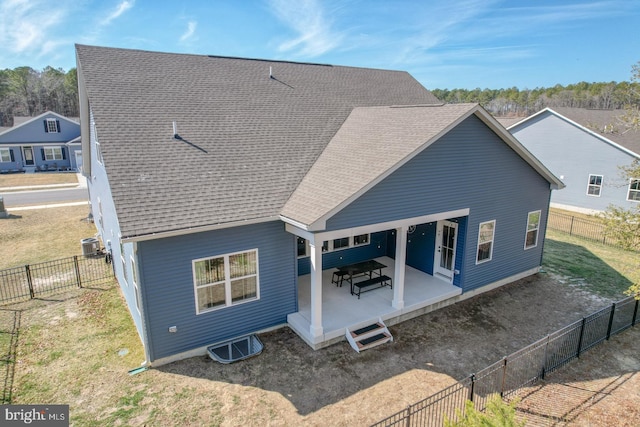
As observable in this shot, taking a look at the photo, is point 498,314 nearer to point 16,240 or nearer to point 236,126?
point 236,126

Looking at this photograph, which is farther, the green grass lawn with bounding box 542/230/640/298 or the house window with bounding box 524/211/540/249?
the house window with bounding box 524/211/540/249

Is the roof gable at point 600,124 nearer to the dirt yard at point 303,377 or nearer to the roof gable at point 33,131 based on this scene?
the dirt yard at point 303,377

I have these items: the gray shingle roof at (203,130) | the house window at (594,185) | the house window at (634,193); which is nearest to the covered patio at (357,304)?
the gray shingle roof at (203,130)

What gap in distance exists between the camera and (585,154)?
25.8m

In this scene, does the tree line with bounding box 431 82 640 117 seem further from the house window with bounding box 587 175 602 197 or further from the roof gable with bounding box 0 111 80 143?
the roof gable with bounding box 0 111 80 143

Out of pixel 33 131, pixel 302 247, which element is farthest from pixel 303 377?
pixel 33 131

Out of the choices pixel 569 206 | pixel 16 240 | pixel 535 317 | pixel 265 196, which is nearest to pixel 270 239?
pixel 265 196

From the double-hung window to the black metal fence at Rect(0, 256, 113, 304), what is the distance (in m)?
32.3

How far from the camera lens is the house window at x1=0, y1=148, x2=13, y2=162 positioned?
3889 cm

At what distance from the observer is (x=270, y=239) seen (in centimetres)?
1023

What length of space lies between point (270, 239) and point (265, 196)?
3.89ft

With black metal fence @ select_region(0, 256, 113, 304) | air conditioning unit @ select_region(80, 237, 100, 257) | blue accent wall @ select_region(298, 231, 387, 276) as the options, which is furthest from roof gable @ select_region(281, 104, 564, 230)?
air conditioning unit @ select_region(80, 237, 100, 257)

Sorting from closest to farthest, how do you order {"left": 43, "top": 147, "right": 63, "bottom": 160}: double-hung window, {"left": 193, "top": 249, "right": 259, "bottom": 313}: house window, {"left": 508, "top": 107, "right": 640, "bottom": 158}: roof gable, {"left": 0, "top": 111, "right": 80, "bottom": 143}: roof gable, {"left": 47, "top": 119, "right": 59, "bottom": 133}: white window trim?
{"left": 193, "top": 249, "right": 259, "bottom": 313}: house window
{"left": 508, "top": 107, "right": 640, "bottom": 158}: roof gable
{"left": 0, "top": 111, "right": 80, "bottom": 143}: roof gable
{"left": 47, "top": 119, "right": 59, "bottom": 133}: white window trim
{"left": 43, "top": 147, "right": 63, "bottom": 160}: double-hung window

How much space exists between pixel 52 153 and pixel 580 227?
159ft
